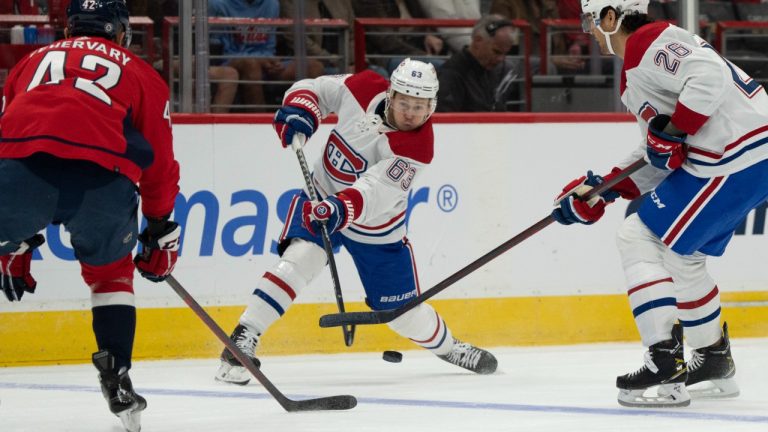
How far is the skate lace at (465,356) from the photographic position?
4602mm

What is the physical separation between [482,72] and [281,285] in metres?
1.67

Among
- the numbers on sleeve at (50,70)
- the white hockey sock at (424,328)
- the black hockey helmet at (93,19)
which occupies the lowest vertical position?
the white hockey sock at (424,328)

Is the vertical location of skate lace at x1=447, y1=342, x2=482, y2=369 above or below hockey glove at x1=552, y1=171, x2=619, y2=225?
below

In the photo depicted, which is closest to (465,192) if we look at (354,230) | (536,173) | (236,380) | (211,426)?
(536,173)

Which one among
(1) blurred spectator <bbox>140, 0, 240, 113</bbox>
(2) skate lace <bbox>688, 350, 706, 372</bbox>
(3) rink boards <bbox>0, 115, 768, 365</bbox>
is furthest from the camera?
(1) blurred spectator <bbox>140, 0, 240, 113</bbox>

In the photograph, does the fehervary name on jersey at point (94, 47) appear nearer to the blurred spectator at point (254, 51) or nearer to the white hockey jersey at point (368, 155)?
the white hockey jersey at point (368, 155)

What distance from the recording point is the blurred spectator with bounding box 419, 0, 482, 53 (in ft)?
18.8

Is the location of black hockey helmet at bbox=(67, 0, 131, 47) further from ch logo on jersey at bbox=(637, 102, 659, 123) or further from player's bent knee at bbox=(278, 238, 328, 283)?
ch logo on jersey at bbox=(637, 102, 659, 123)

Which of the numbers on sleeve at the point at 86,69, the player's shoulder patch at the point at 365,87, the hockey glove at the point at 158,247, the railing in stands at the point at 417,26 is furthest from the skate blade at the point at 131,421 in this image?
the railing in stands at the point at 417,26

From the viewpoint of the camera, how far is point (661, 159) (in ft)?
12.0

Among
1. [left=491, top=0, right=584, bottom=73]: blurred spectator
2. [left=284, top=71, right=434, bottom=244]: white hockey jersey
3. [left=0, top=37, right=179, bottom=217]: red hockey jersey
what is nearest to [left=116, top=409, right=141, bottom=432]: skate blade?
[left=0, top=37, right=179, bottom=217]: red hockey jersey

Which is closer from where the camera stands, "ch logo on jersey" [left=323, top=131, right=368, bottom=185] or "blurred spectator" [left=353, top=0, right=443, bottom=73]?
"ch logo on jersey" [left=323, top=131, right=368, bottom=185]

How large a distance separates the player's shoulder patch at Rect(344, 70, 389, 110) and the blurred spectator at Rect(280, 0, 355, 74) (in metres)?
0.97

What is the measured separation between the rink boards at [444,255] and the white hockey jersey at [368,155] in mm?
652
